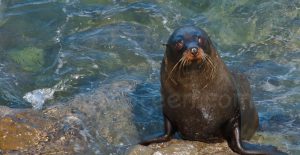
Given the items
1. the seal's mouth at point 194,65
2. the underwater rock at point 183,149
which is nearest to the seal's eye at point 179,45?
the seal's mouth at point 194,65

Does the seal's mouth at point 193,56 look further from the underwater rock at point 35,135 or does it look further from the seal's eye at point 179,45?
the underwater rock at point 35,135

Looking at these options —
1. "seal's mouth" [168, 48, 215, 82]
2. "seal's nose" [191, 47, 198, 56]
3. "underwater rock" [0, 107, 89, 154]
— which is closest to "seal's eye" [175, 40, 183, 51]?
"seal's mouth" [168, 48, 215, 82]

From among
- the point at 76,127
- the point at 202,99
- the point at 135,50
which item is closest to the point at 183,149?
the point at 202,99

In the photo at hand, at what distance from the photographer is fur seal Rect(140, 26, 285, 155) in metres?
6.03

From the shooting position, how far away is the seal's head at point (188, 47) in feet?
18.7

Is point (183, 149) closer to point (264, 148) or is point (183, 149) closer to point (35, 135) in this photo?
point (264, 148)

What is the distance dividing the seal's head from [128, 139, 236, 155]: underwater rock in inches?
32.9

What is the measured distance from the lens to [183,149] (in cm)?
608

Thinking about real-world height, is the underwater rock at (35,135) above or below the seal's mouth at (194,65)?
below

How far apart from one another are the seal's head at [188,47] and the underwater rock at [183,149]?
32.9 inches

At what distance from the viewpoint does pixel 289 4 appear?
1081 centimetres

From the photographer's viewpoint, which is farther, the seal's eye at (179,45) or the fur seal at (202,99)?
the fur seal at (202,99)

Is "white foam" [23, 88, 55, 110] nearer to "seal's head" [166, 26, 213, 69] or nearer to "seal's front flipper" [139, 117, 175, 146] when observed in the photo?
"seal's front flipper" [139, 117, 175, 146]

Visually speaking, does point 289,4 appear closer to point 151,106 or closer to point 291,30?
point 291,30
